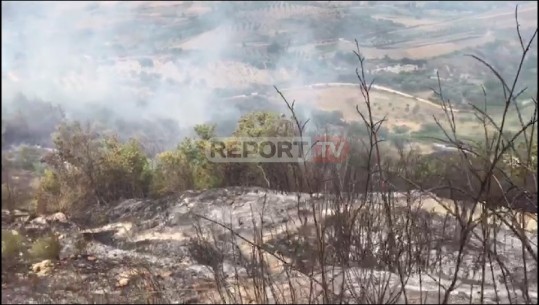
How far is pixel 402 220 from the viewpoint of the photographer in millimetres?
3189

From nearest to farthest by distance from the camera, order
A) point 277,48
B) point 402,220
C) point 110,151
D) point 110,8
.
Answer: point 402,220 → point 110,151 → point 277,48 → point 110,8

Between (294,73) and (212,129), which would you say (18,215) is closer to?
(212,129)

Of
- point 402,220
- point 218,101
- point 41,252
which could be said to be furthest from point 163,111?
point 402,220

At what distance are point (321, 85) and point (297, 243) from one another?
3618 millimetres

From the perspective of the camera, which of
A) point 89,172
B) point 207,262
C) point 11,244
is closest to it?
point 207,262

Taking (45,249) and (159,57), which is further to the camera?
(159,57)

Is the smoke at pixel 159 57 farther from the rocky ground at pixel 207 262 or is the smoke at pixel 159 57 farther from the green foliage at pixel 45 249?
the green foliage at pixel 45 249
